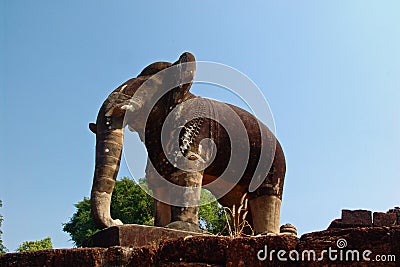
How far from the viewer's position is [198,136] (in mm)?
7191

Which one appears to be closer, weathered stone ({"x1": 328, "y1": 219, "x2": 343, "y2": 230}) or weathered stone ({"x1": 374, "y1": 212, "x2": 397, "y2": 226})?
weathered stone ({"x1": 328, "y1": 219, "x2": 343, "y2": 230})

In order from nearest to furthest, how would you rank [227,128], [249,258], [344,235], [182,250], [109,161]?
[344,235] < [249,258] < [182,250] < [109,161] < [227,128]

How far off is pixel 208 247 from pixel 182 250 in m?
0.21

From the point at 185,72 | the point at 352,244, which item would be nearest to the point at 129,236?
the point at 352,244

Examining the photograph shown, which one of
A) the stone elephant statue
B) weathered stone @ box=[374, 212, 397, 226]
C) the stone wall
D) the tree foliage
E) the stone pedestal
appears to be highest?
the tree foliage

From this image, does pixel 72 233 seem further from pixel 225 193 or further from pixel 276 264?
pixel 276 264

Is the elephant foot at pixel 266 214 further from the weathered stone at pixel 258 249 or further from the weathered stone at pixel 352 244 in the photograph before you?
the weathered stone at pixel 352 244

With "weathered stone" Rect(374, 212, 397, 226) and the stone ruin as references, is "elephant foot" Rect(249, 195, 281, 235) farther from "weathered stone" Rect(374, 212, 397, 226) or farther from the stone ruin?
the stone ruin

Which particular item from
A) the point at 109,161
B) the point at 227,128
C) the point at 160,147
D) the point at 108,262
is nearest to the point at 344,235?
the point at 108,262

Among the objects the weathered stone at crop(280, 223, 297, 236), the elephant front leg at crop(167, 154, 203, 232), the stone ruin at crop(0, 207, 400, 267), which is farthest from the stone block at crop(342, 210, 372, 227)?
the stone ruin at crop(0, 207, 400, 267)

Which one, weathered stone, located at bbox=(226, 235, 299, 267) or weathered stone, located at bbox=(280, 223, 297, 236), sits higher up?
weathered stone, located at bbox=(280, 223, 297, 236)

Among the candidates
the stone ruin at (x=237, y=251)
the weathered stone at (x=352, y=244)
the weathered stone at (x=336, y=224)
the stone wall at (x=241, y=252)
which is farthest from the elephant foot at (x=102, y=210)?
the weathered stone at (x=336, y=224)

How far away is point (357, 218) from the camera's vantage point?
7418 mm

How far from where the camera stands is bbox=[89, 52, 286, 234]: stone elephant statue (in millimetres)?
6184
